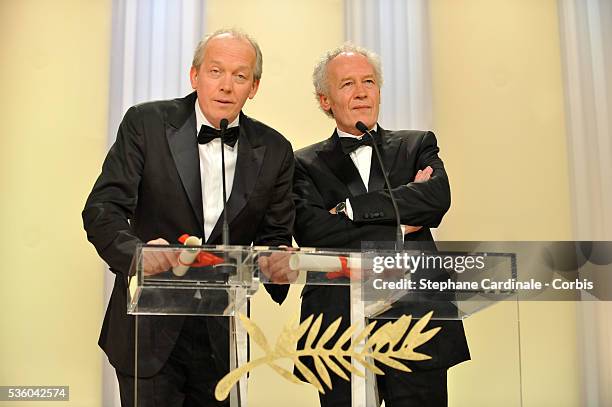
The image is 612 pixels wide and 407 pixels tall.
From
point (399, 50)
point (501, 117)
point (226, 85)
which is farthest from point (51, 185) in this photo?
point (501, 117)

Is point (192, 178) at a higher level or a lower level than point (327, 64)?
lower

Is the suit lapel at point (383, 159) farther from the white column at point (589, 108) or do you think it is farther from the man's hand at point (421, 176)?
the white column at point (589, 108)

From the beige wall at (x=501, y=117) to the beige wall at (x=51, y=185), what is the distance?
6.02 feet

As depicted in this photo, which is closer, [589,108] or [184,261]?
[184,261]

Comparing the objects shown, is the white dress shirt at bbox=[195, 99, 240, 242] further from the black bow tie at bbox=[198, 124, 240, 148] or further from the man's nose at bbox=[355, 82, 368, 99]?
the man's nose at bbox=[355, 82, 368, 99]

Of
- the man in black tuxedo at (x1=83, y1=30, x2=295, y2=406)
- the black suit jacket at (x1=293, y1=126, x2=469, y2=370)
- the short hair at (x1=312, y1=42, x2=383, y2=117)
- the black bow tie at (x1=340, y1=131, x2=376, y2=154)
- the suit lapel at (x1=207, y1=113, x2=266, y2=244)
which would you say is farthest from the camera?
the short hair at (x1=312, y1=42, x2=383, y2=117)

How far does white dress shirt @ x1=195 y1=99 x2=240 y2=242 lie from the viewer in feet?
9.63

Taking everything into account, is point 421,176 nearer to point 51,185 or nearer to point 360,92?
point 360,92

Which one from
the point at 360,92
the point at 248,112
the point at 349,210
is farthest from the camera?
the point at 248,112

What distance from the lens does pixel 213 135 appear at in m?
3.03

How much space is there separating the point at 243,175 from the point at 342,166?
0.57 m

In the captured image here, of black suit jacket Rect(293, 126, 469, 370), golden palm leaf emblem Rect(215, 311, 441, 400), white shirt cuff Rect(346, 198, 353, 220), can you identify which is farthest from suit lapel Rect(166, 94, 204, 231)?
golden palm leaf emblem Rect(215, 311, 441, 400)

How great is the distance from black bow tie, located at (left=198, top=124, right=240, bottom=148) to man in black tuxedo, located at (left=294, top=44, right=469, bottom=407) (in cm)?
35

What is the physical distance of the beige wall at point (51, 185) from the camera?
451cm
